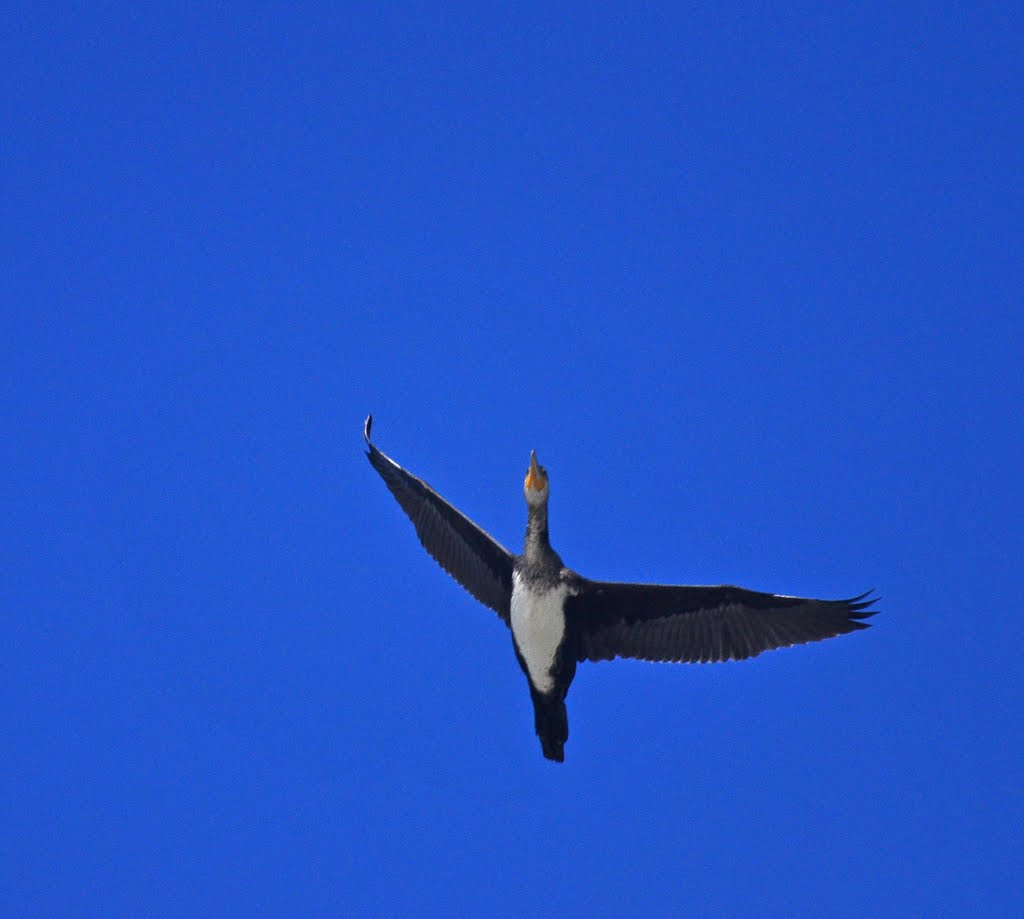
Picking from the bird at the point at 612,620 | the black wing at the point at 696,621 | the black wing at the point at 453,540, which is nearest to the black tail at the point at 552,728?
the bird at the point at 612,620

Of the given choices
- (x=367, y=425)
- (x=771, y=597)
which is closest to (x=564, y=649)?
(x=771, y=597)

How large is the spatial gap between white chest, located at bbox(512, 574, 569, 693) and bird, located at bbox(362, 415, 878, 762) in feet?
0.04

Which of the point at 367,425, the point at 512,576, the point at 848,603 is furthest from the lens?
the point at 367,425

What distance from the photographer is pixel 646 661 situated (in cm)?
1891

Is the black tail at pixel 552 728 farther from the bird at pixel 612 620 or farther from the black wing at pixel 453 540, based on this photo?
the black wing at pixel 453 540

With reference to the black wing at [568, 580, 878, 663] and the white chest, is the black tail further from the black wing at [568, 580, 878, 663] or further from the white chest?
the black wing at [568, 580, 878, 663]

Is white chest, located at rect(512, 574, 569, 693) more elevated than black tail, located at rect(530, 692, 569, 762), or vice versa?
white chest, located at rect(512, 574, 569, 693)

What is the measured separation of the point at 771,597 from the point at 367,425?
20.0 feet

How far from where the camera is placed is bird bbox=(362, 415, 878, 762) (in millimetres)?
18297

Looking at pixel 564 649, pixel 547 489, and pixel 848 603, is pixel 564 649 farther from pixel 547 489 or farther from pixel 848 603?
pixel 848 603

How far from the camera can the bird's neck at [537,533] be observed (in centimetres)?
1872

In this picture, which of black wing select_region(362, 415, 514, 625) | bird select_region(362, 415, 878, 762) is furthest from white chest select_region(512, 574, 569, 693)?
black wing select_region(362, 415, 514, 625)

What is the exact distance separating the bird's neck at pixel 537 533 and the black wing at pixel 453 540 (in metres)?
0.60

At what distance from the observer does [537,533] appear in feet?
61.6
